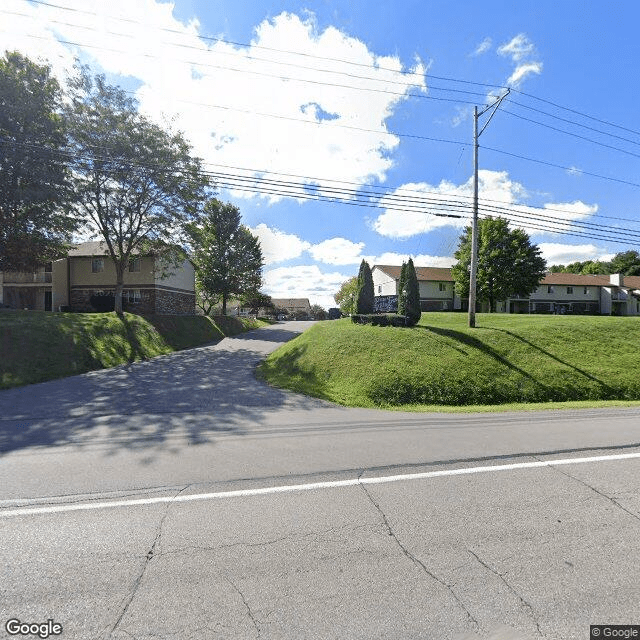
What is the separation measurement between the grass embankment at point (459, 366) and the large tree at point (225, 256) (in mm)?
23283

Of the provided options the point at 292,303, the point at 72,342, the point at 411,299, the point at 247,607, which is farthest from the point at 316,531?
the point at 292,303

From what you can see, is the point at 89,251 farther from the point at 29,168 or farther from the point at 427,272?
the point at 427,272

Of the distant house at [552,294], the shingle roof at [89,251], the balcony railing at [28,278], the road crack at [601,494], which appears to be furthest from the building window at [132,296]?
the road crack at [601,494]

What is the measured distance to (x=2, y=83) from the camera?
17.7 m

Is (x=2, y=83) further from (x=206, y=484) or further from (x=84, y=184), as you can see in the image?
(x=206, y=484)

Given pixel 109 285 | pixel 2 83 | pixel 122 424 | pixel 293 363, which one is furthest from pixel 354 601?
pixel 109 285

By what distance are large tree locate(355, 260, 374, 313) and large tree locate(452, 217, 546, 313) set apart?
2131 centimetres

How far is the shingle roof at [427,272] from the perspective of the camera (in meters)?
46.8

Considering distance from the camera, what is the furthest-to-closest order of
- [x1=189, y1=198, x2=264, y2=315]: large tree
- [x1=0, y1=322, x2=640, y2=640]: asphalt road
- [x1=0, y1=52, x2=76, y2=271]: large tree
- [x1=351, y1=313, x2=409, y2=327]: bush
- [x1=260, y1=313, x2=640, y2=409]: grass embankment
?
[x1=189, y1=198, x2=264, y2=315]: large tree, [x1=0, y1=52, x2=76, y2=271]: large tree, [x1=351, y1=313, x2=409, y2=327]: bush, [x1=260, y1=313, x2=640, y2=409]: grass embankment, [x1=0, y1=322, x2=640, y2=640]: asphalt road

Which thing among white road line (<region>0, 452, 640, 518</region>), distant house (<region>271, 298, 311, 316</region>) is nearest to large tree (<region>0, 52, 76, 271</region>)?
white road line (<region>0, 452, 640, 518</region>)

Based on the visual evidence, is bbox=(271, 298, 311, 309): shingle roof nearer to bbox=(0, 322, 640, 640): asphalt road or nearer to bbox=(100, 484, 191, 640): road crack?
bbox=(0, 322, 640, 640): asphalt road

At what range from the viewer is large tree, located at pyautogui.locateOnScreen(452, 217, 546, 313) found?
115 feet

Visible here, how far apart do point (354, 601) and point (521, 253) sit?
39477 mm

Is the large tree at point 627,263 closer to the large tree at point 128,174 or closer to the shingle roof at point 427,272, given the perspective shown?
the shingle roof at point 427,272
